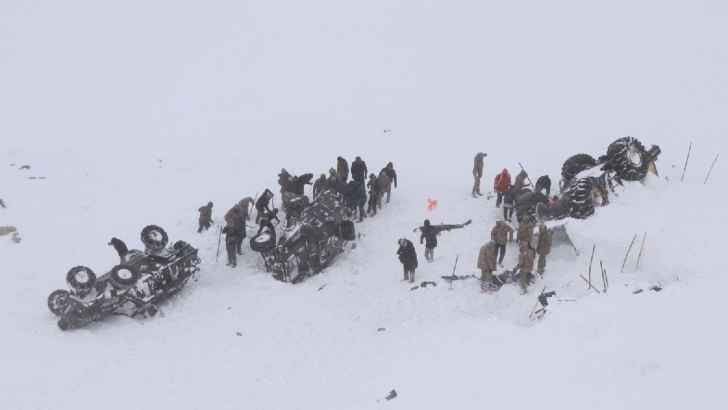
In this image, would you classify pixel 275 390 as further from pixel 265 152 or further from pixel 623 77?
pixel 623 77

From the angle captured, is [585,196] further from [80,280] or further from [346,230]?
[80,280]

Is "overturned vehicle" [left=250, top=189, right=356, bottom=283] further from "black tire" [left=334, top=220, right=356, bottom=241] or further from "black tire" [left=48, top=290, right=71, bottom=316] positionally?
"black tire" [left=48, top=290, right=71, bottom=316]

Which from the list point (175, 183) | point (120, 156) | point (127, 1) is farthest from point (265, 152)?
point (127, 1)

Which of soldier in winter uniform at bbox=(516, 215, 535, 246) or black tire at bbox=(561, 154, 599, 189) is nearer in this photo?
soldier in winter uniform at bbox=(516, 215, 535, 246)

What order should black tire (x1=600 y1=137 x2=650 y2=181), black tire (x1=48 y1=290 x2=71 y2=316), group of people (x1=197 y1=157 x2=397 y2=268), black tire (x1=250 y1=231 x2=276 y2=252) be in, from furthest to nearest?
black tire (x1=600 y1=137 x2=650 y2=181)
group of people (x1=197 y1=157 x2=397 y2=268)
black tire (x1=250 y1=231 x2=276 y2=252)
black tire (x1=48 y1=290 x2=71 y2=316)

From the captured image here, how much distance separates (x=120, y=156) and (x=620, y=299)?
20.2 meters

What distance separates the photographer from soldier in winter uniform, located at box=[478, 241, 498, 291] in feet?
40.1

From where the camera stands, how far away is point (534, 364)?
968 centimetres

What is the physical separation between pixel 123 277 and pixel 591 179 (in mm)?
12715

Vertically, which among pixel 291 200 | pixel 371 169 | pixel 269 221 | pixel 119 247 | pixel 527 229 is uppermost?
pixel 527 229

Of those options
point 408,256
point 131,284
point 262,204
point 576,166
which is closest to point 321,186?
point 262,204

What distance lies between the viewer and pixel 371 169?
2162 centimetres

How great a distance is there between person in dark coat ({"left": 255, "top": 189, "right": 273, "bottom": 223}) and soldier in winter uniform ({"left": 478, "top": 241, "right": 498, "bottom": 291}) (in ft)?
23.6

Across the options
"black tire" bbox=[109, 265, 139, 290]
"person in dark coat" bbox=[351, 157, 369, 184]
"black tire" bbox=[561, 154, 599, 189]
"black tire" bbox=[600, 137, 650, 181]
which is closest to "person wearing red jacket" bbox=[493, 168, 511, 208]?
"black tire" bbox=[561, 154, 599, 189]
